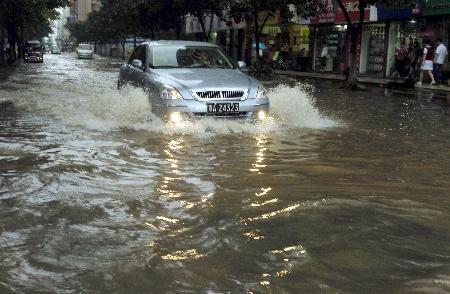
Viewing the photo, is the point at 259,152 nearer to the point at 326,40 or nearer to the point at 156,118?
the point at 156,118

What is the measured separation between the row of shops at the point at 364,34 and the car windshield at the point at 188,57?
1202 cm

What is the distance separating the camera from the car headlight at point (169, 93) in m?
8.12

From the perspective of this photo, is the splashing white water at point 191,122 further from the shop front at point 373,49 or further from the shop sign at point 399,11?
the shop front at point 373,49

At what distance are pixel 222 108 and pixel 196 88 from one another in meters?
0.47

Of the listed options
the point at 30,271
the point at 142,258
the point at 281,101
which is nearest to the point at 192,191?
the point at 142,258

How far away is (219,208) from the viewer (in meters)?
4.54

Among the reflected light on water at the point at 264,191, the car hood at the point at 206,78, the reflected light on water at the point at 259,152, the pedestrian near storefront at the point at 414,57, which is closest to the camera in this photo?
the reflected light on water at the point at 264,191

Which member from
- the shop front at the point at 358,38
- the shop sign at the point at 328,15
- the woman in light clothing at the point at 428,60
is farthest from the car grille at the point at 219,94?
the shop sign at the point at 328,15

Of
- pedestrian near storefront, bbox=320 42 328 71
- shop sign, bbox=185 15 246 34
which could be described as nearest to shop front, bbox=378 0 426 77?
pedestrian near storefront, bbox=320 42 328 71

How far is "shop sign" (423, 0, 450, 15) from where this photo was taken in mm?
22141

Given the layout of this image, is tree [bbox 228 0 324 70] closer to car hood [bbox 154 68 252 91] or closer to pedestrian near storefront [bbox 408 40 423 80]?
pedestrian near storefront [bbox 408 40 423 80]

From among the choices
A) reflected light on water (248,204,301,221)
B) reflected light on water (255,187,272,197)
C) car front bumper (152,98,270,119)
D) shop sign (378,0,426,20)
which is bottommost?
reflected light on water (255,187,272,197)

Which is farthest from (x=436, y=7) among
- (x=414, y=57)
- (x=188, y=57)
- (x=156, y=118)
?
(x=156, y=118)

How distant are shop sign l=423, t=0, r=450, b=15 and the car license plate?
16978mm
